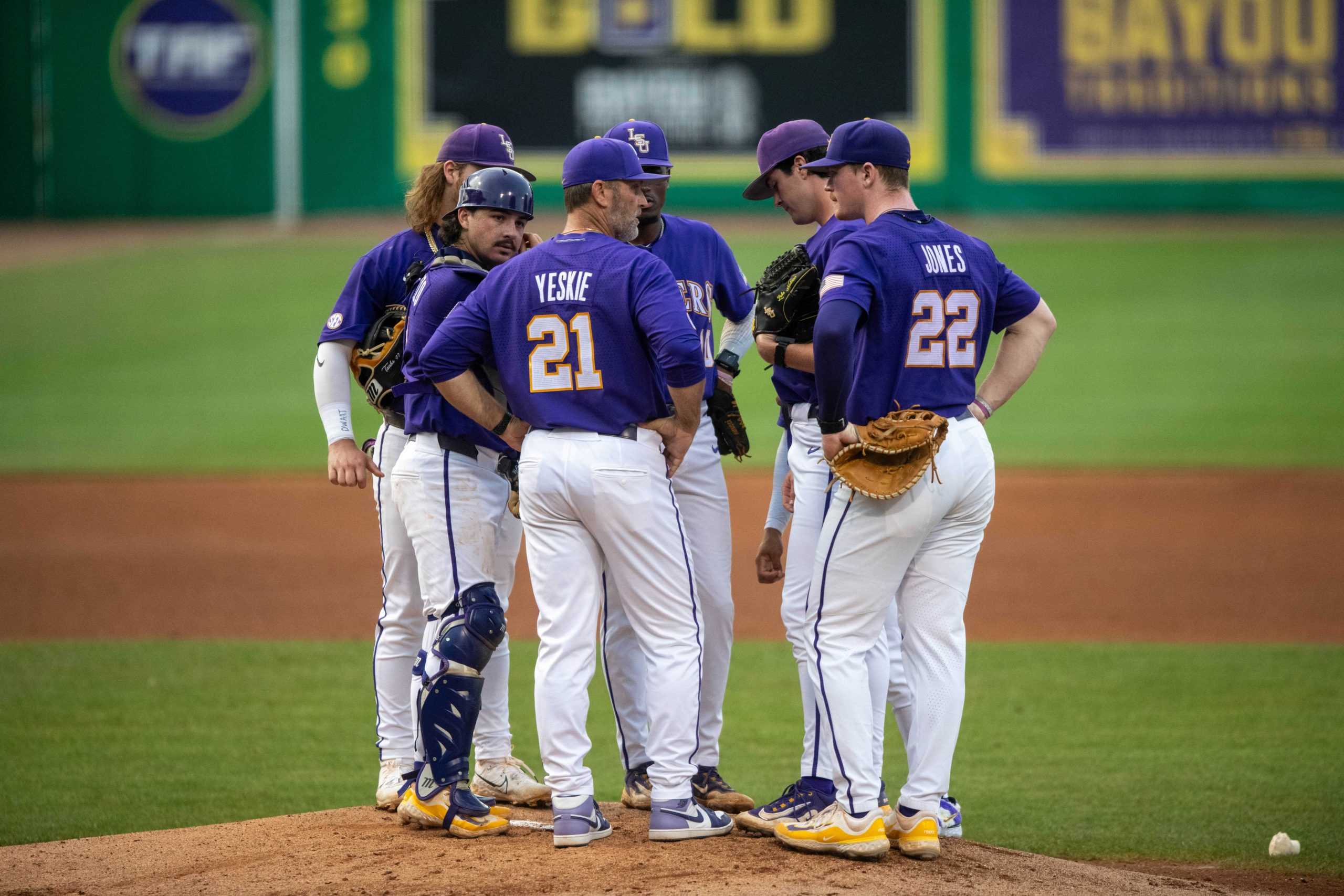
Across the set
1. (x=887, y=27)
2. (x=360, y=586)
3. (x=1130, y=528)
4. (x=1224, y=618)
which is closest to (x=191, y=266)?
(x=887, y=27)

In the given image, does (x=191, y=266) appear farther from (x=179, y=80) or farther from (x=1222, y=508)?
(x=1222, y=508)

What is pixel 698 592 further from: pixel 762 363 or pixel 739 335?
pixel 762 363

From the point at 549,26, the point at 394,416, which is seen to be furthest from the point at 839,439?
the point at 549,26

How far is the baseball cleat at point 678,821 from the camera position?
171 inches

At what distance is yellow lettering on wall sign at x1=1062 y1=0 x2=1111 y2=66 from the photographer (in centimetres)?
2317

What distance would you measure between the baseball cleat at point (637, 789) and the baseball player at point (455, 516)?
1.78 feet

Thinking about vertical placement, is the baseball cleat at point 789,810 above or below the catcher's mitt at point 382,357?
below

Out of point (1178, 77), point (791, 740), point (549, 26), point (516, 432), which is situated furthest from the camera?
point (549, 26)

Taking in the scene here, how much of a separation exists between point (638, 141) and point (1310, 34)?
21.4m

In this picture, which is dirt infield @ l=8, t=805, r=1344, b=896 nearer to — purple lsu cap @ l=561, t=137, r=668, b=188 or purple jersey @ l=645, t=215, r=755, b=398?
purple jersey @ l=645, t=215, r=755, b=398

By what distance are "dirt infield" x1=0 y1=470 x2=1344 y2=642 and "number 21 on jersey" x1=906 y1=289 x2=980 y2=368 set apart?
4483 mm

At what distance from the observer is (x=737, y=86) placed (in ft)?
76.6

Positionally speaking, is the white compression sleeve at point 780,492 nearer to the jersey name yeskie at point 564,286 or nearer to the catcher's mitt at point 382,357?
the jersey name yeskie at point 564,286

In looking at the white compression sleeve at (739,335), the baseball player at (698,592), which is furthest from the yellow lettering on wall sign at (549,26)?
the baseball player at (698,592)
